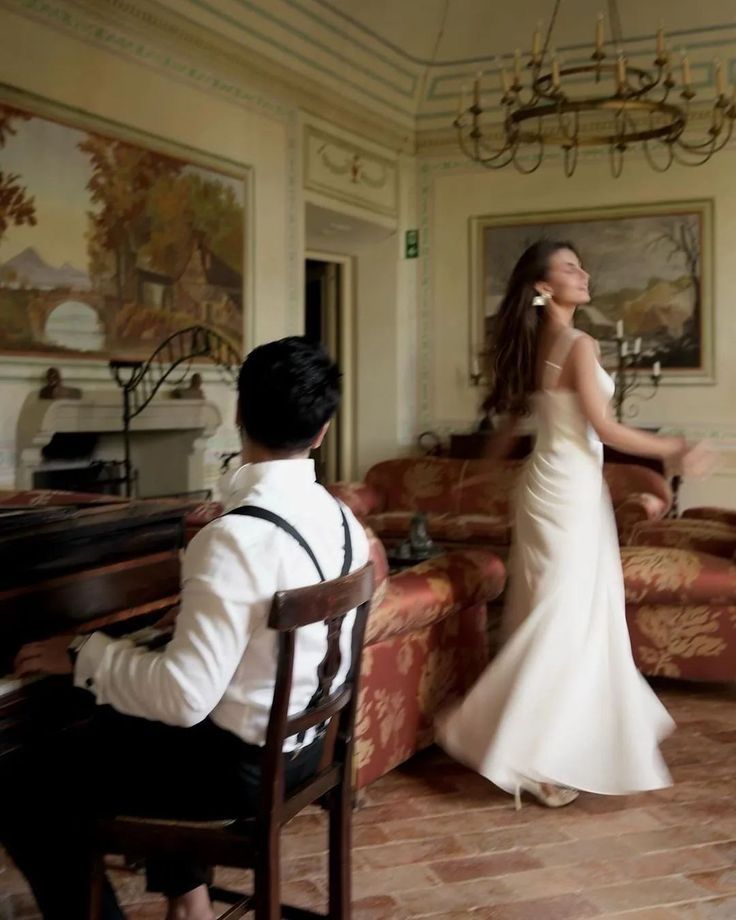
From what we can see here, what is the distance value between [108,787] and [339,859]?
1.57ft

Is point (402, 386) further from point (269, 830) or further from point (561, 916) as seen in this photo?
point (269, 830)

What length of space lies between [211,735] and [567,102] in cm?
352

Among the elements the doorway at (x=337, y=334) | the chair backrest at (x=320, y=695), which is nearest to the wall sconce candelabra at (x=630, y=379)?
the doorway at (x=337, y=334)

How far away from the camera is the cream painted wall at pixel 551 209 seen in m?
7.08

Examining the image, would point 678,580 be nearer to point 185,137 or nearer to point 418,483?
point 418,483

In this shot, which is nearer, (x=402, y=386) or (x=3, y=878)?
(x=3, y=878)

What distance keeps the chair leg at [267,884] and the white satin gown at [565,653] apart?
1.42m

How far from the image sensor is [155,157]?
18.0ft

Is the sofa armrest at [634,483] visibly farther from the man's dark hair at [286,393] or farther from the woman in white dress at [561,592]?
the man's dark hair at [286,393]

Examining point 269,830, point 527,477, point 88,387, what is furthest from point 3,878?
point 88,387

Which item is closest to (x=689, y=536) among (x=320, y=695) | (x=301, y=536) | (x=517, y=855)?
(x=517, y=855)

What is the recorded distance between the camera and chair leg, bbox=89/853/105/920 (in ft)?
5.42

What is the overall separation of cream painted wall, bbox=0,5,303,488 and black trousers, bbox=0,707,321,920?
10.8 ft

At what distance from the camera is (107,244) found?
5.20 metres
